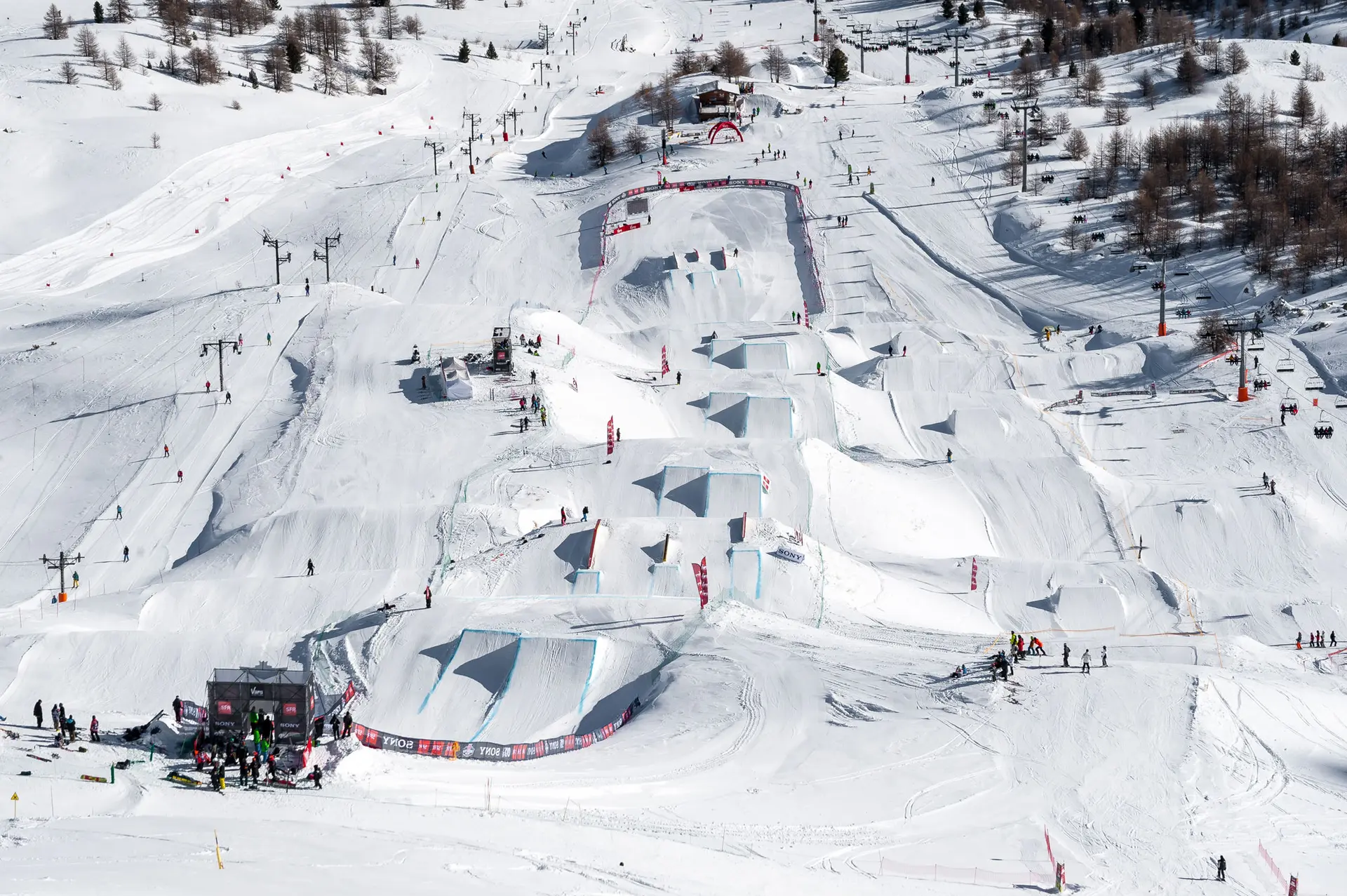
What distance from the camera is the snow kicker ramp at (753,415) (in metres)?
53.2

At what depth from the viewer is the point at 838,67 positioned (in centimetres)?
9462

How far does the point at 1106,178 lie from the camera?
243ft

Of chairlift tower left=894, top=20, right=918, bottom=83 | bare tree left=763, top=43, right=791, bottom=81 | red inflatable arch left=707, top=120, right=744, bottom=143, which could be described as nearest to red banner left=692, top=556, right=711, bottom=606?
red inflatable arch left=707, top=120, right=744, bottom=143

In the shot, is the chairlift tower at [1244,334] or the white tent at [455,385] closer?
the white tent at [455,385]

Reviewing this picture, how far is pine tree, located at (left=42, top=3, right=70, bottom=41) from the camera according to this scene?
9369 centimetres

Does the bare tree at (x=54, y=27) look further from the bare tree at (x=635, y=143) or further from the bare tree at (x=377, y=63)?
the bare tree at (x=635, y=143)

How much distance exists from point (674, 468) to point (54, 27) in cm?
6656

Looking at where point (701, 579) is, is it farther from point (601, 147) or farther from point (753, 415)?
point (601, 147)

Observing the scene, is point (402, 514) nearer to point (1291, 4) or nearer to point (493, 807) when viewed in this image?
point (493, 807)

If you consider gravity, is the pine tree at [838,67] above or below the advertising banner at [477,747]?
above

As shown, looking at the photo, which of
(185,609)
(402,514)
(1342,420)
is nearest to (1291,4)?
(1342,420)

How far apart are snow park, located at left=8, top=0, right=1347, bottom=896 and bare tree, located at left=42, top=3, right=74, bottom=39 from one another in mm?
387

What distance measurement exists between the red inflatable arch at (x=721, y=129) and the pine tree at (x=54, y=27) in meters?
41.8

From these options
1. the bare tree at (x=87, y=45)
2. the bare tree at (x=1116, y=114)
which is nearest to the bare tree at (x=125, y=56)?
the bare tree at (x=87, y=45)
